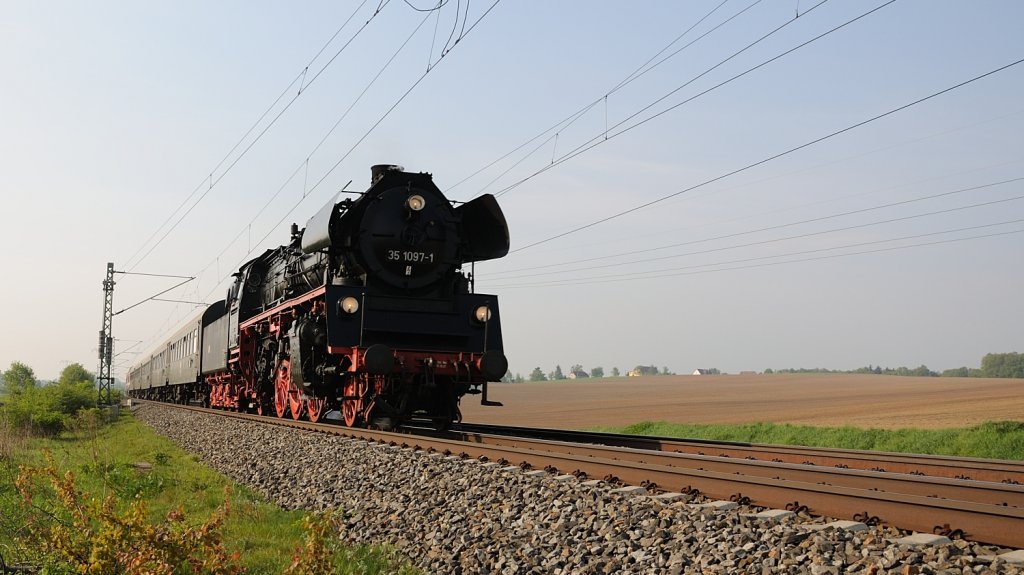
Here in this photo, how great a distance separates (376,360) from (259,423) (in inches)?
205

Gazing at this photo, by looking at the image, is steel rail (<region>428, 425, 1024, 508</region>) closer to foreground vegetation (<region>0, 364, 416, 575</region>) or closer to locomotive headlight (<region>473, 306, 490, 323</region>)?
foreground vegetation (<region>0, 364, 416, 575</region>)

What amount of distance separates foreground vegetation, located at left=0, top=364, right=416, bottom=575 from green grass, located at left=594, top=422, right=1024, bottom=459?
1107 cm

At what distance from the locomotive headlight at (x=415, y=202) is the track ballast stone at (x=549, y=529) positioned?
458 cm

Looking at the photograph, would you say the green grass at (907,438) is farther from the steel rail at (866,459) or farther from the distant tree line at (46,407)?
the distant tree line at (46,407)

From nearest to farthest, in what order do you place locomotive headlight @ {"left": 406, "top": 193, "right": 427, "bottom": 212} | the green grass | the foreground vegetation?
the foreground vegetation
locomotive headlight @ {"left": 406, "top": 193, "right": 427, "bottom": 212}
the green grass

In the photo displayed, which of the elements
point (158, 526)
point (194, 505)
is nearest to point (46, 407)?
point (194, 505)

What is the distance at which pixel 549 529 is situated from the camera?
590 centimetres

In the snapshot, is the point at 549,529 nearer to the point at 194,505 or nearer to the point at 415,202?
the point at 194,505

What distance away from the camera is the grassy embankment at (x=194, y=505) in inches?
251

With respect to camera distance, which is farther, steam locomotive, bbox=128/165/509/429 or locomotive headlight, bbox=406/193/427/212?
locomotive headlight, bbox=406/193/427/212

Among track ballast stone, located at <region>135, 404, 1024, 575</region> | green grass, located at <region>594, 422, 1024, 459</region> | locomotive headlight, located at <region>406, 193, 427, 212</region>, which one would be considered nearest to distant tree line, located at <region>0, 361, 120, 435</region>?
locomotive headlight, located at <region>406, 193, 427, 212</region>

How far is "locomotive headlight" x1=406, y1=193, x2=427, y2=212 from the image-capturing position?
1354 centimetres

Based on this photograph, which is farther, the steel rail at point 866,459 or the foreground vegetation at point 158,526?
the steel rail at point 866,459

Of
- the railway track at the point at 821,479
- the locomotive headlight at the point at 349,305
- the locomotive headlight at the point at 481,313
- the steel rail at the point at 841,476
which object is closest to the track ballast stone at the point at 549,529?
the railway track at the point at 821,479
